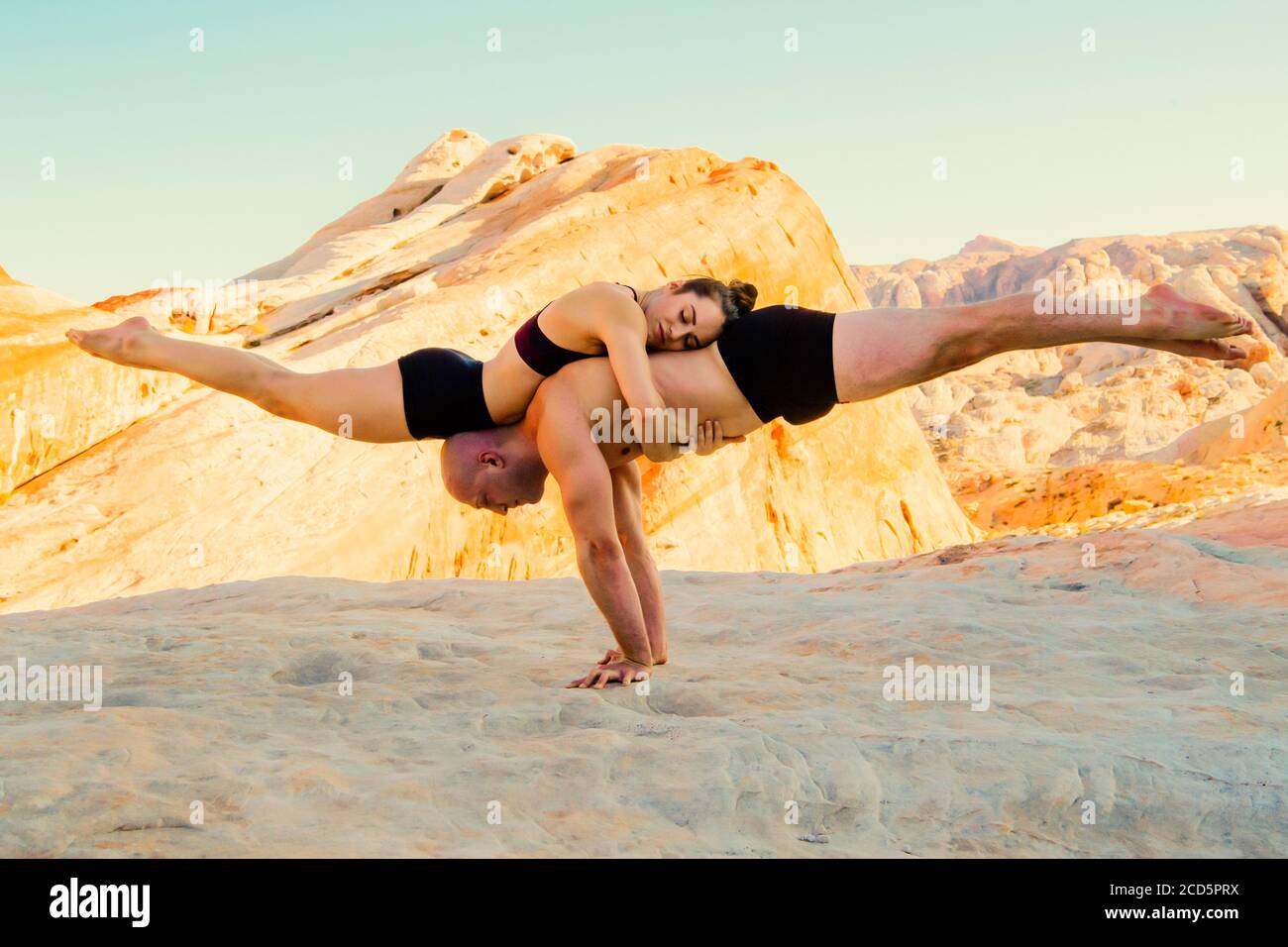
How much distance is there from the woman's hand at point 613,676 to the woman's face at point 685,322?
53.1 inches

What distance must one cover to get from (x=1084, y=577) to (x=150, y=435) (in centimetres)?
796

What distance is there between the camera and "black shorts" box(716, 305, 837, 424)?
14.3 feet

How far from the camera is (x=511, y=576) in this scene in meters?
12.4

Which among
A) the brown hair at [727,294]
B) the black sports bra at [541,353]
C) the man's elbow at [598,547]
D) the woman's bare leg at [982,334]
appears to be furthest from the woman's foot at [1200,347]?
the man's elbow at [598,547]

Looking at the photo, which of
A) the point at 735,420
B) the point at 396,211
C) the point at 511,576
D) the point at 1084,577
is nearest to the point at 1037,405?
the point at 396,211

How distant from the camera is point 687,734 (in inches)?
152

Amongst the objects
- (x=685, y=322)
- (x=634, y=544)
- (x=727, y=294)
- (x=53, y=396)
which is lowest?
(x=634, y=544)

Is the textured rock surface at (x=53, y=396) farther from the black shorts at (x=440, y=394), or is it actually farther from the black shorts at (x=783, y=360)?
the black shorts at (x=783, y=360)

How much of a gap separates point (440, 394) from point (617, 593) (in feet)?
3.70

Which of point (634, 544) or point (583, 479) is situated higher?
point (583, 479)

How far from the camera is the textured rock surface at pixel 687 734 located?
3.02 metres

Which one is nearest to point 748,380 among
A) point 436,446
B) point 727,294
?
point 727,294

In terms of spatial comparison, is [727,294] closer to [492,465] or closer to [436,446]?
[492,465]
